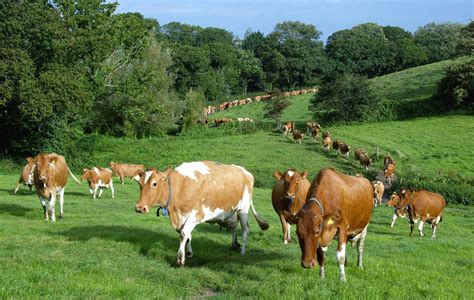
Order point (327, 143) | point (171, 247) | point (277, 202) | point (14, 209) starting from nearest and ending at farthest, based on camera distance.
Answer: point (171, 247), point (277, 202), point (14, 209), point (327, 143)

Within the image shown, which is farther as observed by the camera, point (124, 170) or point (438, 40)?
point (438, 40)

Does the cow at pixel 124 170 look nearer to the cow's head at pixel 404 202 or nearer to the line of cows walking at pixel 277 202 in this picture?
the cow's head at pixel 404 202

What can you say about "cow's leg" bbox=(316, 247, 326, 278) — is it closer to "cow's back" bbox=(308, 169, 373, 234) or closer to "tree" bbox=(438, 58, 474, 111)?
"cow's back" bbox=(308, 169, 373, 234)

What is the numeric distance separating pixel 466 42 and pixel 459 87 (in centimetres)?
515

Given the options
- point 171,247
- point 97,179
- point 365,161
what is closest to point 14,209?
point 97,179

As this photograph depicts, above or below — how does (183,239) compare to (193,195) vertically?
below

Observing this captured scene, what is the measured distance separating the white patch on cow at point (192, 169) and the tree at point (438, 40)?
357 ft

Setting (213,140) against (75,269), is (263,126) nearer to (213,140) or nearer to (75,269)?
(213,140)

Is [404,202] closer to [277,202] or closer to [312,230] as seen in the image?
[277,202]

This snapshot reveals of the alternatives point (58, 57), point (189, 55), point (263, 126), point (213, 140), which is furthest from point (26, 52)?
point (189, 55)

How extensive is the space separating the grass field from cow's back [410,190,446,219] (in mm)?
2853

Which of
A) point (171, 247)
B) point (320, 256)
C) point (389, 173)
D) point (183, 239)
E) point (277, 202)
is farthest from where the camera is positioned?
point (389, 173)

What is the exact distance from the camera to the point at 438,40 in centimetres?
11969

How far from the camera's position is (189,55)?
88.6 metres
